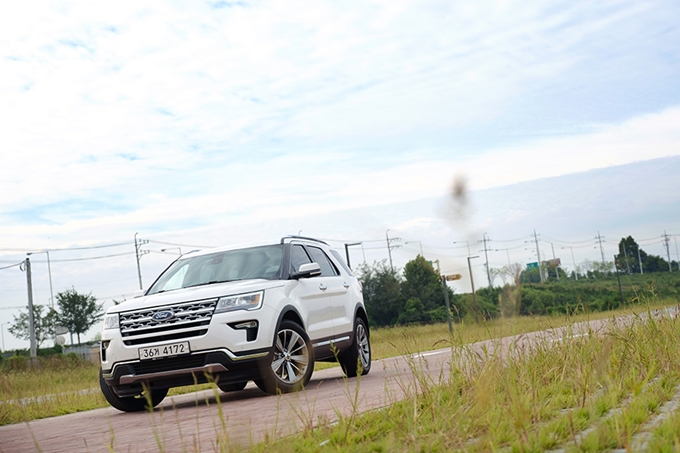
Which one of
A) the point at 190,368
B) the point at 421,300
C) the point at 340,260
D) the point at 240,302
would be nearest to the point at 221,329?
the point at 240,302

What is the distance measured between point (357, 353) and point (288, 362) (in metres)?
2.45

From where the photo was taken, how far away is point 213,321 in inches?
345

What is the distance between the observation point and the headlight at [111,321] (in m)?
9.20

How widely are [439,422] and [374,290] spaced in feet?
220

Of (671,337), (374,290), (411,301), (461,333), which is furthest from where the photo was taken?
(374,290)

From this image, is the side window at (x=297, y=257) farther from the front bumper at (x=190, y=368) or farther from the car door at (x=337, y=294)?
the front bumper at (x=190, y=368)

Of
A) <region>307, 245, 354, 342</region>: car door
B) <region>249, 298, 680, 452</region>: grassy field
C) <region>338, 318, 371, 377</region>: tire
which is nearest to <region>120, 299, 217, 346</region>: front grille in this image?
<region>307, 245, 354, 342</region>: car door

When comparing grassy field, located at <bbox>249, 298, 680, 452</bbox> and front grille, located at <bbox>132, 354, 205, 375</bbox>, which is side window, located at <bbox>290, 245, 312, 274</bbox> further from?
grassy field, located at <bbox>249, 298, 680, 452</bbox>

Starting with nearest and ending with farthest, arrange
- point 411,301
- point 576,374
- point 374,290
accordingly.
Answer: point 576,374 → point 411,301 → point 374,290

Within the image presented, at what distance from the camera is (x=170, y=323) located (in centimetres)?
886

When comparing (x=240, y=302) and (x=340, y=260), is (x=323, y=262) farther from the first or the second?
(x=240, y=302)

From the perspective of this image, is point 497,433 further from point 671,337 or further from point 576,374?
point 671,337

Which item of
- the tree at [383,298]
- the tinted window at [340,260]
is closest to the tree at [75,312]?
the tree at [383,298]

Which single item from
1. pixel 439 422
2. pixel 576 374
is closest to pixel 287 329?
pixel 576 374
